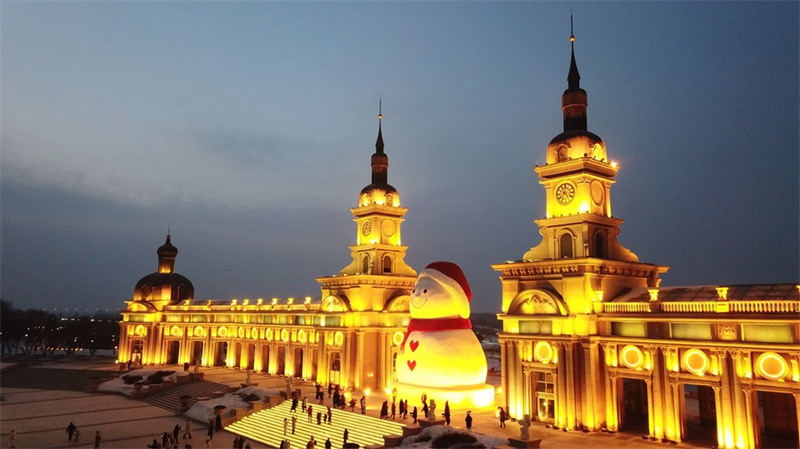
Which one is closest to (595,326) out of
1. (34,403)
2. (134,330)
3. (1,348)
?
(34,403)

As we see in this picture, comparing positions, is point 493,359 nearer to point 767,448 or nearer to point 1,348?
point 767,448

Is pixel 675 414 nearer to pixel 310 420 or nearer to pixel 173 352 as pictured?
pixel 310 420

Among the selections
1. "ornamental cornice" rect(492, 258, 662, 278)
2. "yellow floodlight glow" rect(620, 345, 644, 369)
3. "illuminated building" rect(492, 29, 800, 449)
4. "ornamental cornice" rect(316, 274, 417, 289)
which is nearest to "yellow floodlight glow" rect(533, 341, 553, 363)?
"illuminated building" rect(492, 29, 800, 449)

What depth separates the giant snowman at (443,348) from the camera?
33812mm

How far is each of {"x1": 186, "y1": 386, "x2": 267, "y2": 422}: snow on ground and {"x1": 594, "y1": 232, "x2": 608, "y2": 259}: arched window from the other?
2384 centimetres

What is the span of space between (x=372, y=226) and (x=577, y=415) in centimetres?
2436

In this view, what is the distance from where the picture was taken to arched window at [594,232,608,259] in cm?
3156

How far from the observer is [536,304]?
3080 cm

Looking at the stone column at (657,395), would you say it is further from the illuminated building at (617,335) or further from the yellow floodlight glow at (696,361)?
the yellow floodlight glow at (696,361)

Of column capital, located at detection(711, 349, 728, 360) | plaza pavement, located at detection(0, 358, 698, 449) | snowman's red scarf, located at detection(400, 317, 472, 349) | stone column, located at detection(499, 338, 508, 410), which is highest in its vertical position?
snowman's red scarf, located at detection(400, 317, 472, 349)

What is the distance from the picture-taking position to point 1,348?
262 feet

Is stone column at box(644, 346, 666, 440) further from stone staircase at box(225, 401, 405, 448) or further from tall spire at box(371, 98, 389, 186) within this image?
tall spire at box(371, 98, 389, 186)

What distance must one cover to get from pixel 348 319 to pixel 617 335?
23.0 metres

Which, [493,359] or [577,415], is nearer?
[577,415]
